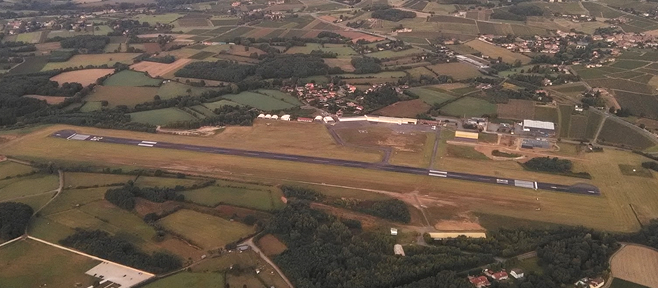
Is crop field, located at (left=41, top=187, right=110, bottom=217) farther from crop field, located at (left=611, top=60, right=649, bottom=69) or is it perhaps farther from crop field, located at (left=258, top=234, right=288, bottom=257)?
crop field, located at (left=611, top=60, right=649, bottom=69)

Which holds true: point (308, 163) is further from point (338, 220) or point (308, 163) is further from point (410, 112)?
point (410, 112)

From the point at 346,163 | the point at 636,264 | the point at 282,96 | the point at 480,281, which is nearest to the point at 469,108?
the point at 346,163

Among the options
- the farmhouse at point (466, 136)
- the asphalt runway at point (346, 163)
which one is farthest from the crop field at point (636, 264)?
the farmhouse at point (466, 136)

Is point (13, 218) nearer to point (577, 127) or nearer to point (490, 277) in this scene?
point (490, 277)

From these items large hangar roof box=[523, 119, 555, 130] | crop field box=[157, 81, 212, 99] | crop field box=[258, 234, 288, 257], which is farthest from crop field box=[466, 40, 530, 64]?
crop field box=[258, 234, 288, 257]

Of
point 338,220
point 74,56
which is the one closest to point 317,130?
point 338,220

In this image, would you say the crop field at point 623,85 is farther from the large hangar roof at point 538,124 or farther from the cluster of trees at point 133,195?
the cluster of trees at point 133,195
